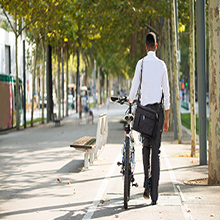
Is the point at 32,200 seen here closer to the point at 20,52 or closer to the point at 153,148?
the point at 153,148

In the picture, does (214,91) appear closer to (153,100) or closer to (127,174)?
(153,100)

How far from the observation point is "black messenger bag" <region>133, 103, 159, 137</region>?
252 inches

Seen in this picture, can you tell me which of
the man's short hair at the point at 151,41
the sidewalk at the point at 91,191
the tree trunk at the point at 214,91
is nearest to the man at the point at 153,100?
the man's short hair at the point at 151,41

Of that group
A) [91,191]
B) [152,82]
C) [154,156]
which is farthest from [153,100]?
[91,191]

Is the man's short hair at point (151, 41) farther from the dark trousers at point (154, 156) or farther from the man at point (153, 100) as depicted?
the dark trousers at point (154, 156)

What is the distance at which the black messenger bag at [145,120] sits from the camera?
21.0 ft

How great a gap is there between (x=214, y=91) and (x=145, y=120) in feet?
7.21

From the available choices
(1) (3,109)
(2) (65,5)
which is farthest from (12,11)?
(1) (3,109)

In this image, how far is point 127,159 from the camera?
20.9 feet

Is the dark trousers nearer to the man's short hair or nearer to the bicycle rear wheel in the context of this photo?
the bicycle rear wheel

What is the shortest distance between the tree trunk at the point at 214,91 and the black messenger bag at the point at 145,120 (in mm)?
2040

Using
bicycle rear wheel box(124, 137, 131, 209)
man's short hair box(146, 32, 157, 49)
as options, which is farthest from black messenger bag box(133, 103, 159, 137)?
man's short hair box(146, 32, 157, 49)

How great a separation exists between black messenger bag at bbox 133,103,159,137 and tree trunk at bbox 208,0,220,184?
6.69 ft

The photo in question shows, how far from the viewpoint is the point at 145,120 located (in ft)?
21.0
